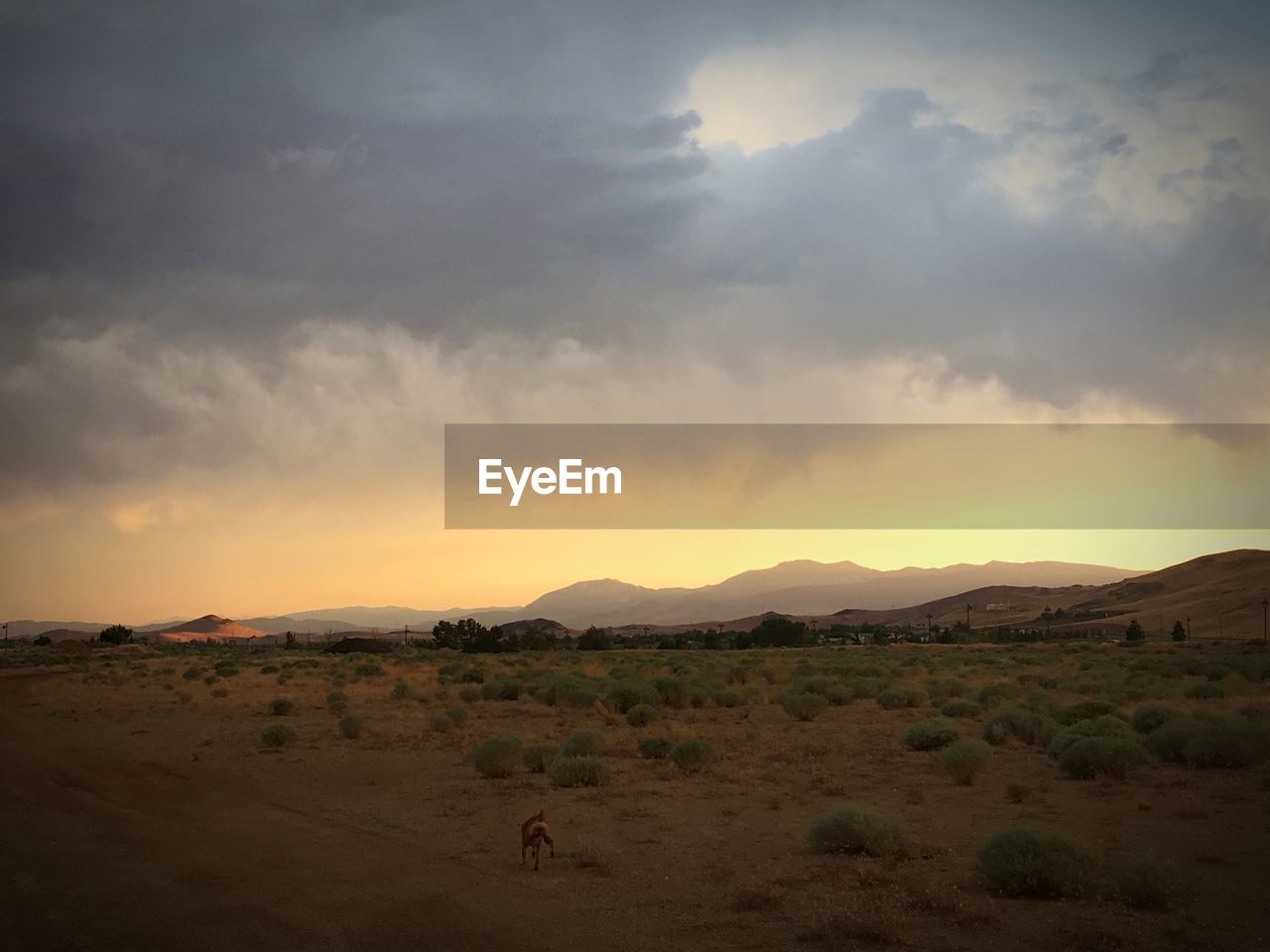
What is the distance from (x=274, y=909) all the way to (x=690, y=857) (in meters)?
6.12

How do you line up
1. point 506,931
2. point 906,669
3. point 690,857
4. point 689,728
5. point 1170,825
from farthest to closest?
1. point 906,669
2. point 689,728
3. point 1170,825
4. point 690,857
5. point 506,931

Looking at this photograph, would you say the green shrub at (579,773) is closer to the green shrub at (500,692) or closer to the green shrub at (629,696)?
the green shrub at (629,696)

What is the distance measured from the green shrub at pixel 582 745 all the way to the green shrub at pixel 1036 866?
456 inches

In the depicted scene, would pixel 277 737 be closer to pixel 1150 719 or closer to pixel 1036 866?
pixel 1036 866

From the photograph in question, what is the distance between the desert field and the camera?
35.4ft

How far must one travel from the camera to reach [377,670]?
5878 centimetres

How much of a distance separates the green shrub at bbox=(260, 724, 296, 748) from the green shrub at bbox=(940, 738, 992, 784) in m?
18.2

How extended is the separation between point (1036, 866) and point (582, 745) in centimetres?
1239

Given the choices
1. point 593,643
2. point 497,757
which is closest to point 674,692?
point 497,757

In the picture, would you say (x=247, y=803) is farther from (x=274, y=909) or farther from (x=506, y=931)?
(x=506, y=931)

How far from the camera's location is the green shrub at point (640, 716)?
102 ft

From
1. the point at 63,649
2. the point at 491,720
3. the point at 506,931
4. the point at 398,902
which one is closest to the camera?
the point at 506,931

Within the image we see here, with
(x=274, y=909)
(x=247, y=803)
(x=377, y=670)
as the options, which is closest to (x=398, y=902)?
(x=274, y=909)

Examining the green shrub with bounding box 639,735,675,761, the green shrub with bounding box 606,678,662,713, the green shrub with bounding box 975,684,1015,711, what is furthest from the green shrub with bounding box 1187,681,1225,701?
the green shrub with bounding box 639,735,675,761
